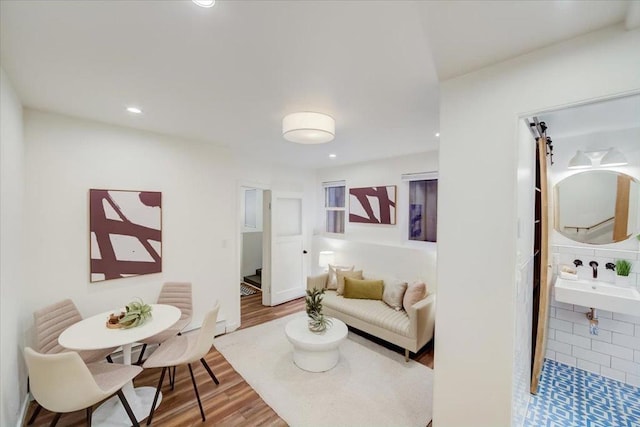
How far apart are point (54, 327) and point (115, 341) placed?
816 mm

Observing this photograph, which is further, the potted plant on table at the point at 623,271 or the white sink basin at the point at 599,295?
the potted plant on table at the point at 623,271

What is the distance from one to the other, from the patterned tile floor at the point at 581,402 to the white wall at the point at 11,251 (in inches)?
Answer: 147

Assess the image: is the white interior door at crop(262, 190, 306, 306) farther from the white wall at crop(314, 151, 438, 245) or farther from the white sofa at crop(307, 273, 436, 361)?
the white sofa at crop(307, 273, 436, 361)

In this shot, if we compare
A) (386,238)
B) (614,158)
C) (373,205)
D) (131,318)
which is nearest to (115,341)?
(131,318)

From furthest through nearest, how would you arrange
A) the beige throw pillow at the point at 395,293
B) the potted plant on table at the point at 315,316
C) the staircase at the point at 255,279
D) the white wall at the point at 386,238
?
the staircase at the point at 255,279, the white wall at the point at 386,238, the beige throw pillow at the point at 395,293, the potted plant on table at the point at 315,316

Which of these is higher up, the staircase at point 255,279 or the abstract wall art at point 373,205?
the abstract wall art at point 373,205

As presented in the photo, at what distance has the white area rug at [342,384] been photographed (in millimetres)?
2109

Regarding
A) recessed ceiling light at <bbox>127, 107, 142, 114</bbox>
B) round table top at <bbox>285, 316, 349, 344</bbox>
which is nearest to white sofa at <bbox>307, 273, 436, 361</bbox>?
round table top at <bbox>285, 316, 349, 344</bbox>

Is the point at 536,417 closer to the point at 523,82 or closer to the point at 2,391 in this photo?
the point at 523,82

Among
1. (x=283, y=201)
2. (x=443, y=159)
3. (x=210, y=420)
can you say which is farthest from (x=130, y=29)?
(x=283, y=201)

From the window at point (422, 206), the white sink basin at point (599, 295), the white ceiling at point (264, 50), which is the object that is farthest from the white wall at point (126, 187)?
the white sink basin at point (599, 295)

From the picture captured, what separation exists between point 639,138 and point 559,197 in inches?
29.4

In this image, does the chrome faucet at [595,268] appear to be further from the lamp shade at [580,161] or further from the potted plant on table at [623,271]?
the lamp shade at [580,161]

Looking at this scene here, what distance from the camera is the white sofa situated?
286 cm
